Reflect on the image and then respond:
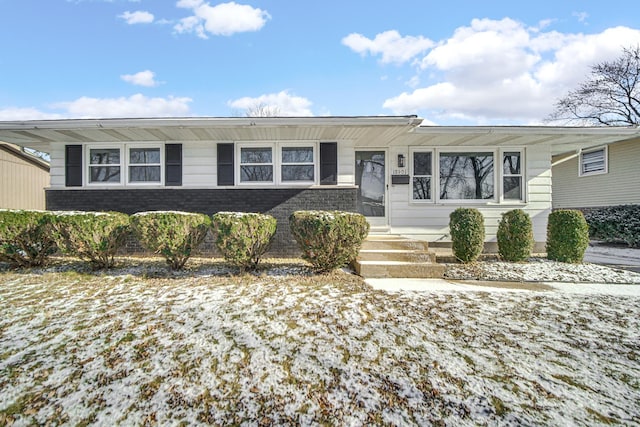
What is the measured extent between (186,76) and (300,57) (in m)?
6.63

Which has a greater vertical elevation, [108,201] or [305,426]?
[108,201]

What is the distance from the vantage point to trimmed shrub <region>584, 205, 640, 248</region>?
940 centimetres

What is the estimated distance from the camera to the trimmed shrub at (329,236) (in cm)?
476

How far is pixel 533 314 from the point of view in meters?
3.37

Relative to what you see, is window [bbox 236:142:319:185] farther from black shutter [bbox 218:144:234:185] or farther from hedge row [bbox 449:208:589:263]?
hedge row [bbox 449:208:589:263]

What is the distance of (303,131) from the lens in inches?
243

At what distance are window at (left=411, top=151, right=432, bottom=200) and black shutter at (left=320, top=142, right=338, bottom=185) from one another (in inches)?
86.7

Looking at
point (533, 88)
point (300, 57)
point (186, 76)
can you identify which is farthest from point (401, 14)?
point (533, 88)

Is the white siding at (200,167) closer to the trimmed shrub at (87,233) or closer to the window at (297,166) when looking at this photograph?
the window at (297,166)

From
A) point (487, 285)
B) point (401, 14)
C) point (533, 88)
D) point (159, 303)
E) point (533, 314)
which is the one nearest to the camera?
point (533, 314)

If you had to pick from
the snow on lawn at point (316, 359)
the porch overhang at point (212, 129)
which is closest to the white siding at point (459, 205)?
the porch overhang at point (212, 129)

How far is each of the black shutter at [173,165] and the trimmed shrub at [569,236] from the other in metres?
8.31

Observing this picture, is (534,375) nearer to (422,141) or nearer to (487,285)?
(487,285)

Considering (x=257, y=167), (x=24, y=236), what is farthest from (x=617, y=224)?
(x=24, y=236)
